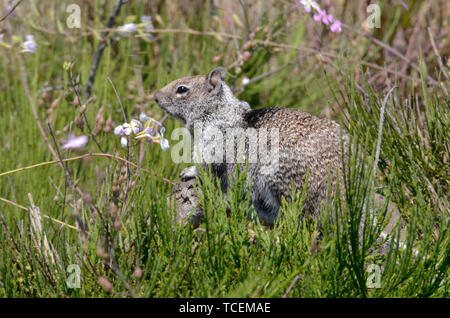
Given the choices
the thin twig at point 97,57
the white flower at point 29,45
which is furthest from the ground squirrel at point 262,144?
the thin twig at point 97,57

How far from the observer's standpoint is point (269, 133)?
2516 mm

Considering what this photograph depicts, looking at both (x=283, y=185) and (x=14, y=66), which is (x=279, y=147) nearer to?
(x=283, y=185)

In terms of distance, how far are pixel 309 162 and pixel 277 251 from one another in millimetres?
649

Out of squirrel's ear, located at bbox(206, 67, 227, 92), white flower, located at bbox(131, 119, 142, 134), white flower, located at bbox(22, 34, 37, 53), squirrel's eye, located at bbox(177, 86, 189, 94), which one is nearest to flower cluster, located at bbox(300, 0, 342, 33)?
squirrel's ear, located at bbox(206, 67, 227, 92)

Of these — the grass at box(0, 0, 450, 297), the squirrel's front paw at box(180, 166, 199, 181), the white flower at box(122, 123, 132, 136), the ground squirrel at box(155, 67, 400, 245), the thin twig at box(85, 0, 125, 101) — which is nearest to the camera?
the grass at box(0, 0, 450, 297)

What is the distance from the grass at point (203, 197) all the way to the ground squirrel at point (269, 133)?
0.10m

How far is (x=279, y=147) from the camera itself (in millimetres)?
2438

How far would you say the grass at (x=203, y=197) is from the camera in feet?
5.41

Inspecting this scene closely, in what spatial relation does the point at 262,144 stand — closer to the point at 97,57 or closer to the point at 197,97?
the point at 197,97

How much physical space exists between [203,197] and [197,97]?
3.60ft

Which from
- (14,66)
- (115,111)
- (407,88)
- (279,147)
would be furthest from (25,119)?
(407,88)

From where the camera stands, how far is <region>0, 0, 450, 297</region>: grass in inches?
65.0

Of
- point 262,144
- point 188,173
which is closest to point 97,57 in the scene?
point 188,173

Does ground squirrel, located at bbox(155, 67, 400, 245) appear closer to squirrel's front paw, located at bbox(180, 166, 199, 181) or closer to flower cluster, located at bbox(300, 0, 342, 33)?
squirrel's front paw, located at bbox(180, 166, 199, 181)
